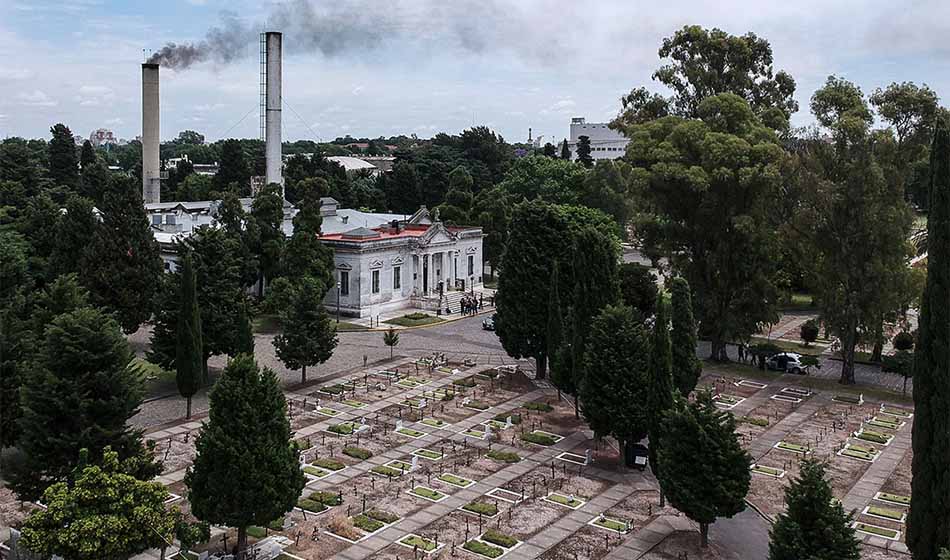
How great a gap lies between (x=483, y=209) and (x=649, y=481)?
163 ft

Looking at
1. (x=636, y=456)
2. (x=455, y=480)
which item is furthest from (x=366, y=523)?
(x=636, y=456)

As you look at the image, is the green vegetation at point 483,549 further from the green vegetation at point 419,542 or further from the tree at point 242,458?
the tree at point 242,458

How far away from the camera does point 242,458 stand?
22.2m

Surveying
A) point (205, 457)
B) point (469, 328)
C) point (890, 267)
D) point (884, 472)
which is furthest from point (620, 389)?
point (469, 328)

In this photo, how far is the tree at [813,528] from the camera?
1933cm

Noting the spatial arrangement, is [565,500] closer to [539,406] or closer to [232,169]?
[539,406]

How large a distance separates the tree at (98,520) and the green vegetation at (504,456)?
44.2ft

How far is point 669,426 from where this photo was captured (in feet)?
81.9

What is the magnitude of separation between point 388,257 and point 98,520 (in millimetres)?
41287

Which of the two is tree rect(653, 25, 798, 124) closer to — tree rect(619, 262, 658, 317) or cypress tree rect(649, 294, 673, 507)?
tree rect(619, 262, 658, 317)

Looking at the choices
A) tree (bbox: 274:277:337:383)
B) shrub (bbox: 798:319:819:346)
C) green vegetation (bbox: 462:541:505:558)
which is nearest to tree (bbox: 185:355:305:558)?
green vegetation (bbox: 462:541:505:558)

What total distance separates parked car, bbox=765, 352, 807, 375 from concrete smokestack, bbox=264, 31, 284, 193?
45.4 metres

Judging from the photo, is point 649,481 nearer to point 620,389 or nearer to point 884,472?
point 620,389

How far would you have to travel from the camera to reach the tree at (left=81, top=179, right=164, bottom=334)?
43750mm
